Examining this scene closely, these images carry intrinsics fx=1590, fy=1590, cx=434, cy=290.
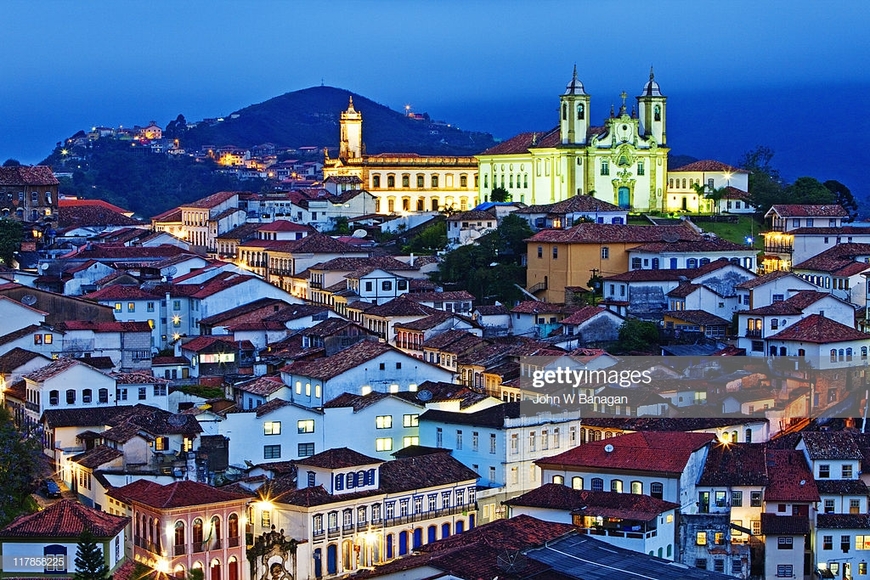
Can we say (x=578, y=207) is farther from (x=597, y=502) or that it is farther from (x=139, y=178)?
(x=139, y=178)

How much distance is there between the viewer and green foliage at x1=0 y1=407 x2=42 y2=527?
1254 inches

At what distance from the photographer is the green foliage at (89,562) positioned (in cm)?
2586

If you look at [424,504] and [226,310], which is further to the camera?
[226,310]

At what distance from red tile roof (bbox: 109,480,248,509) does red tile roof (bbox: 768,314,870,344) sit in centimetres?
1761

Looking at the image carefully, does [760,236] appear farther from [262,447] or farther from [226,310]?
[262,447]

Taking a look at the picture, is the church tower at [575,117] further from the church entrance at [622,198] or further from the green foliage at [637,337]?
the green foliage at [637,337]

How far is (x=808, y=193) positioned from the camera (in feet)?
206

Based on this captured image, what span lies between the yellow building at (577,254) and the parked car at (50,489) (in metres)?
20.9

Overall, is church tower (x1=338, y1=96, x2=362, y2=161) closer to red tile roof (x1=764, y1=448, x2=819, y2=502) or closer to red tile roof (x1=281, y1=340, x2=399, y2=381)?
red tile roof (x1=281, y1=340, x2=399, y2=381)

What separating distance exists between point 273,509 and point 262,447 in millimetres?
4352

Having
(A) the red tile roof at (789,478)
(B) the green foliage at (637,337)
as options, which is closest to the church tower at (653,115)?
(B) the green foliage at (637,337)

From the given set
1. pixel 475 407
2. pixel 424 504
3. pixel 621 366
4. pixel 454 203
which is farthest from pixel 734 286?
pixel 454 203

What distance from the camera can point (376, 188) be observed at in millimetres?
75000

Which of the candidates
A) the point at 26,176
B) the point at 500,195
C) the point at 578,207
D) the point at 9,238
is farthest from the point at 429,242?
the point at 26,176
